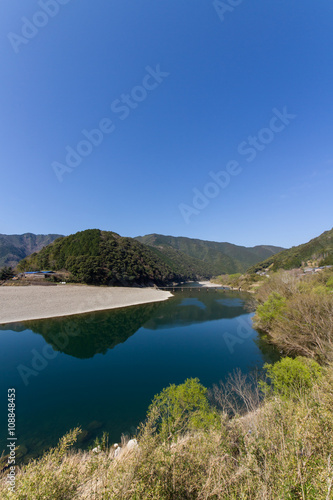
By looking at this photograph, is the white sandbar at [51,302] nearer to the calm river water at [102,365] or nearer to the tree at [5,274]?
the calm river water at [102,365]

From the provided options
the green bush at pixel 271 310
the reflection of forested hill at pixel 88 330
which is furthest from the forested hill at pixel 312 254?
the reflection of forested hill at pixel 88 330

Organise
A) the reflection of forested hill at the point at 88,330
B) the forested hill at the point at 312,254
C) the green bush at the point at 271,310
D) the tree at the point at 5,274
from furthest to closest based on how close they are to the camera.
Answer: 1. the forested hill at the point at 312,254
2. the tree at the point at 5,274
3. the reflection of forested hill at the point at 88,330
4. the green bush at the point at 271,310

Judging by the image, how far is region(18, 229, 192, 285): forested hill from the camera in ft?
241

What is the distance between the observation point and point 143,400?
1303cm

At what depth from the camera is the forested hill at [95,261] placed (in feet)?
241

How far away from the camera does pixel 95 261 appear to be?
249ft

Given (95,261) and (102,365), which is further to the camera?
(95,261)

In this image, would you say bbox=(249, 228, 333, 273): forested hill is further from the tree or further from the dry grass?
the tree

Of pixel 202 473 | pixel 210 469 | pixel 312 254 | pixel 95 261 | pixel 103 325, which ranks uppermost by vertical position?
pixel 312 254

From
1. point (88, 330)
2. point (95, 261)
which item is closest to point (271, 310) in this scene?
point (88, 330)

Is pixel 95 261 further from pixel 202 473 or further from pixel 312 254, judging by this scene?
pixel 312 254

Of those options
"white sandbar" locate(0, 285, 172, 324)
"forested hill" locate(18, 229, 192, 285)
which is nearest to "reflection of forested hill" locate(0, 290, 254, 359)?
"white sandbar" locate(0, 285, 172, 324)

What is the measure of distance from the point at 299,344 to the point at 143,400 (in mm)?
15182

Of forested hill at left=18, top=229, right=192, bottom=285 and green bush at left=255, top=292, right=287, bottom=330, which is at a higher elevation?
forested hill at left=18, top=229, right=192, bottom=285
